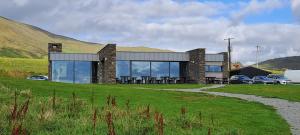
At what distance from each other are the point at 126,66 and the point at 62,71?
8341 millimetres

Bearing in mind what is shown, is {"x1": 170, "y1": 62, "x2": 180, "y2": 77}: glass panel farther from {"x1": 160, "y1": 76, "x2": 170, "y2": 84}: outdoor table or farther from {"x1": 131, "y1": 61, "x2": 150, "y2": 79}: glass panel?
{"x1": 131, "y1": 61, "x2": 150, "y2": 79}: glass panel

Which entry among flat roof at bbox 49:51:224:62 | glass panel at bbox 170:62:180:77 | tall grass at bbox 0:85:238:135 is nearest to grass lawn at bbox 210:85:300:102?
flat roof at bbox 49:51:224:62

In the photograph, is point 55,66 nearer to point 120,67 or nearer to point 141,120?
point 120,67

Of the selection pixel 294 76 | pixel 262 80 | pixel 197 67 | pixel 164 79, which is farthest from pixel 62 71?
pixel 294 76

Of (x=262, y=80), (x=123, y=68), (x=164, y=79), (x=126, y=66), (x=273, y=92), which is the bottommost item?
(x=273, y=92)

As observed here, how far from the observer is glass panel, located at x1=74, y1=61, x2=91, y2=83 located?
61906 millimetres

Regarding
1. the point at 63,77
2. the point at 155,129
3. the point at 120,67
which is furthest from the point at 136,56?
the point at 155,129

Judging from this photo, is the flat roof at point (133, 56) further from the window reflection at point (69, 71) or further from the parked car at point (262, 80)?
the parked car at point (262, 80)

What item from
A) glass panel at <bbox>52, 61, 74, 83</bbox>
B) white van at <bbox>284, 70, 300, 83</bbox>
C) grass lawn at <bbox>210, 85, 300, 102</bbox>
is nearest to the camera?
grass lawn at <bbox>210, 85, 300, 102</bbox>

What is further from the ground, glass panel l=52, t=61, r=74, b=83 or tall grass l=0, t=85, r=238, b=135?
glass panel l=52, t=61, r=74, b=83

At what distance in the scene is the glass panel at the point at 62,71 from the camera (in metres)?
60.9

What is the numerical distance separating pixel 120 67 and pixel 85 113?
50369mm

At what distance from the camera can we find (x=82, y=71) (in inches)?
2457

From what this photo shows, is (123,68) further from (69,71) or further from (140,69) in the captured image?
(69,71)
